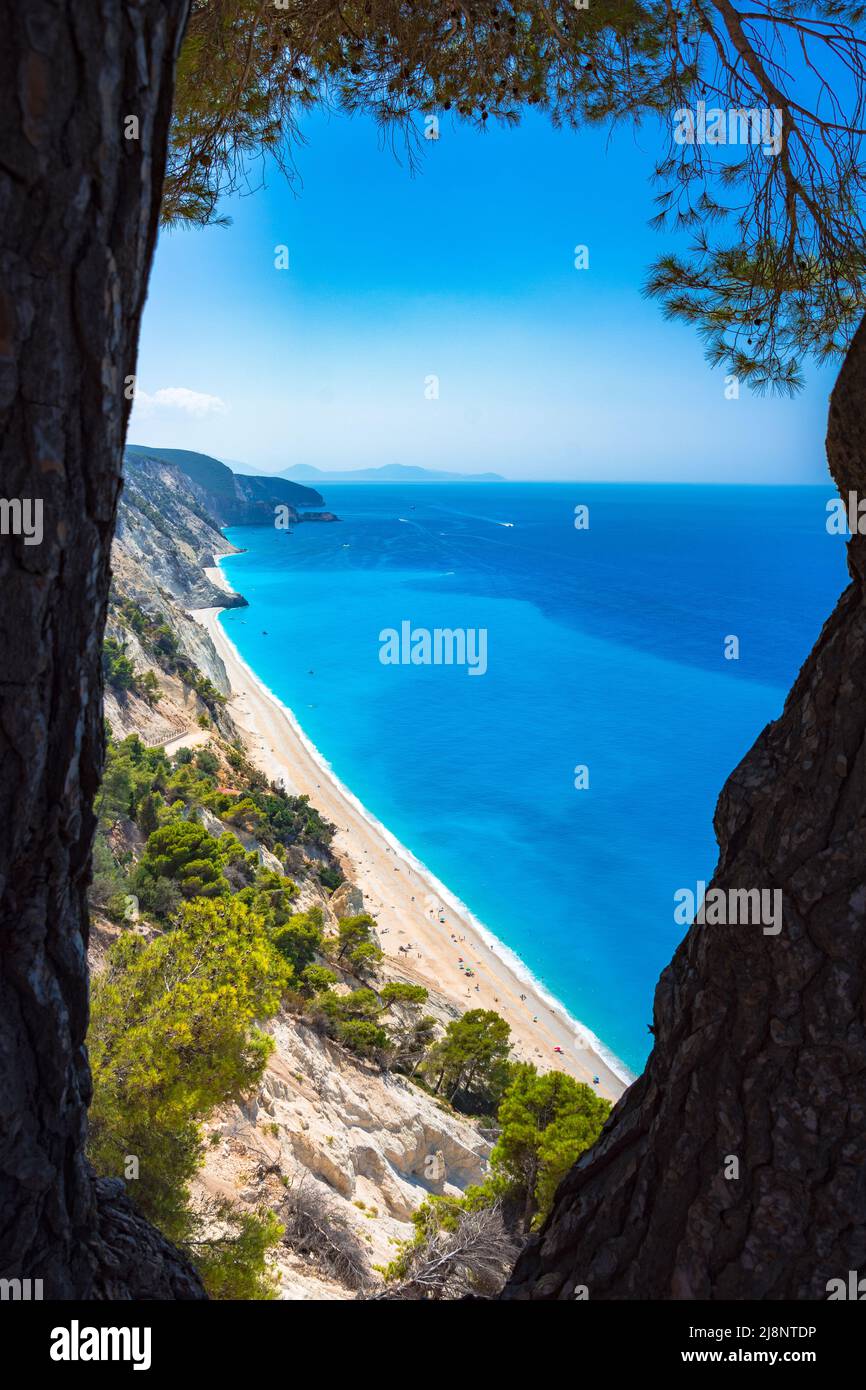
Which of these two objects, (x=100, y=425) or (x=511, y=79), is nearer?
(x=100, y=425)

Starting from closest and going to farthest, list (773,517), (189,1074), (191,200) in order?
(191,200), (189,1074), (773,517)

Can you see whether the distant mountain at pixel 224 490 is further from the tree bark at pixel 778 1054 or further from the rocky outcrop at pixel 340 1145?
the tree bark at pixel 778 1054

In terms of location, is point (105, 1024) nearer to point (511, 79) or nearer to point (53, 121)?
point (53, 121)

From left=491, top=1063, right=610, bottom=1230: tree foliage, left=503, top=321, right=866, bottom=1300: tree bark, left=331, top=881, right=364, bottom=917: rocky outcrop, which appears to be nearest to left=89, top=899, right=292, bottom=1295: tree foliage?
left=491, top=1063, right=610, bottom=1230: tree foliage

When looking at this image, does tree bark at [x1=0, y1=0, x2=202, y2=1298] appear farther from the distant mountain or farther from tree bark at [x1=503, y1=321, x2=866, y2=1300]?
the distant mountain
